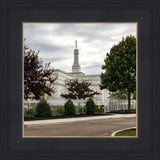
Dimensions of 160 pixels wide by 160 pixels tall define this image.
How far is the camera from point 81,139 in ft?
7.73

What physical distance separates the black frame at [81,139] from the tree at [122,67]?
428 inches

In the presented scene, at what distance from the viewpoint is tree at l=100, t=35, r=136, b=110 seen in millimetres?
13312

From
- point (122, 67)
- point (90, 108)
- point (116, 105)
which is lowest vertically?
point (116, 105)

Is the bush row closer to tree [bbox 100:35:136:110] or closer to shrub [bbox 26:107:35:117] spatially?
shrub [bbox 26:107:35:117]

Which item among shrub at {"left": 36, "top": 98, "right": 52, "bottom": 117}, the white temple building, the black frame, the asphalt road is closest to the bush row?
shrub at {"left": 36, "top": 98, "right": 52, "bottom": 117}

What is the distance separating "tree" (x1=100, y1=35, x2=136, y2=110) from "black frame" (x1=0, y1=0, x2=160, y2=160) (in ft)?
35.7

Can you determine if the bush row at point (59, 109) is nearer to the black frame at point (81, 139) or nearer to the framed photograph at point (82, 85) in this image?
the framed photograph at point (82, 85)

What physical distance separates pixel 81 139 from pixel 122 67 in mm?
11430

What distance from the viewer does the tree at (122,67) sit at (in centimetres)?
1331

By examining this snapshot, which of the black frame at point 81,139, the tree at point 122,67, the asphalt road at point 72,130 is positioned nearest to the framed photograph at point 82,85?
the tree at point 122,67

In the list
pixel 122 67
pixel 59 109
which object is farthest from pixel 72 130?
pixel 122 67

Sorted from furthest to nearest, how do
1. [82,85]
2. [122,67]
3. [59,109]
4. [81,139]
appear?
[82,85] < [122,67] < [59,109] < [81,139]

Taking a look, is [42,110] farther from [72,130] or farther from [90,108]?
[72,130]
